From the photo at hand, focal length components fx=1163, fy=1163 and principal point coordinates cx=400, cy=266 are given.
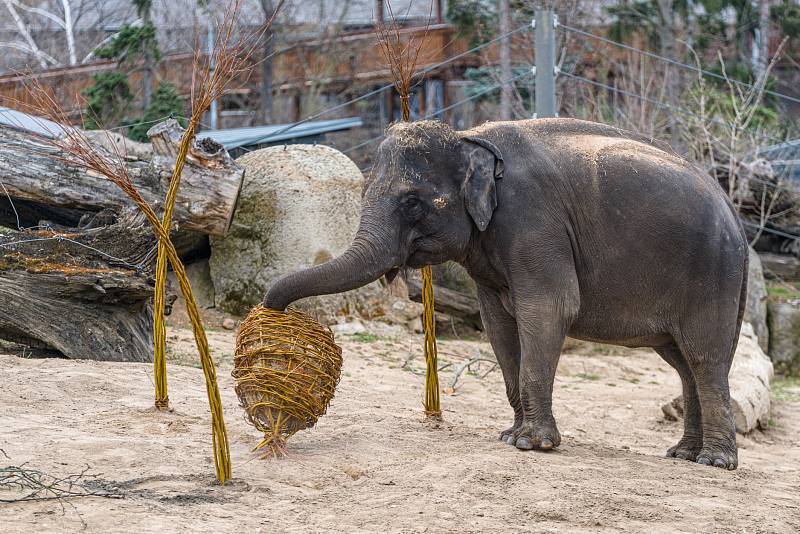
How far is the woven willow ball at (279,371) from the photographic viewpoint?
5.84 meters

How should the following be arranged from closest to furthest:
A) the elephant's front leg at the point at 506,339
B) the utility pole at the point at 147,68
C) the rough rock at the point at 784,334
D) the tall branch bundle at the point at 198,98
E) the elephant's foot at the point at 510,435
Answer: the tall branch bundle at the point at 198,98
the elephant's foot at the point at 510,435
the elephant's front leg at the point at 506,339
the rough rock at the point at 784,334
the utility pole at the point at 147,68

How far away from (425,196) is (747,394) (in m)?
4.07

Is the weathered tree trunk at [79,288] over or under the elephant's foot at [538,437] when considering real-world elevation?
over

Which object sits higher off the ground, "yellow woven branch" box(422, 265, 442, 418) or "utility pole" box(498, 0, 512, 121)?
"utility pole" box(498, 0, 512, 121)

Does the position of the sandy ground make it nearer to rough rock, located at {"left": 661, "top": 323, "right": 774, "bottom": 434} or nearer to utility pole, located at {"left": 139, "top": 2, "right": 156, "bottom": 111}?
rough rock, located at {"left": 661, "top": 323, "right": 774, "bottom": 434}

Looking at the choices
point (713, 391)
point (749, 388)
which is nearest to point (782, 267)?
point (749, 388)

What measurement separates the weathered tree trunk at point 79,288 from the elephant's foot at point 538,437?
293 cm

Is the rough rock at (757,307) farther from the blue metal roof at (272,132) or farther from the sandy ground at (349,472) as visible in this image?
the blue metal roof at (272,132)

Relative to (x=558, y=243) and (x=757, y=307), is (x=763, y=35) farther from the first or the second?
(x=558, y=243)

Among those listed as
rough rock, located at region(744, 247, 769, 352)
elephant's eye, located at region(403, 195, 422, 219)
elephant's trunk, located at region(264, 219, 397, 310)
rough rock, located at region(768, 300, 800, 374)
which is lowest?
rough rock, located at region(768, 300, 800, 374)

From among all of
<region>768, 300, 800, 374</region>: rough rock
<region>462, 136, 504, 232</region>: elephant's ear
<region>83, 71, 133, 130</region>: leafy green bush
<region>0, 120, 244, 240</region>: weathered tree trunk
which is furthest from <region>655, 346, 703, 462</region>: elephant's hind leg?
<region>83, 71, 133, 130</region>: leafy green bush

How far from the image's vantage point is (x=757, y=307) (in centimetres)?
1314

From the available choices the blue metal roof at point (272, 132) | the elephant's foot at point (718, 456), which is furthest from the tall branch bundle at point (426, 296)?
the blue metal roof at point (272, 132)

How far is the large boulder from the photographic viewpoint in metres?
11.5
